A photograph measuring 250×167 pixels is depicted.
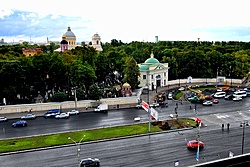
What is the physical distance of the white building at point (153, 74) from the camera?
4509 cm

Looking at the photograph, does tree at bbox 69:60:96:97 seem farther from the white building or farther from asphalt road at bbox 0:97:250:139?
the white building

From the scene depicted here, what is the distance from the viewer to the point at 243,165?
2695 mm

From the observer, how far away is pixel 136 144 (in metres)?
21.1

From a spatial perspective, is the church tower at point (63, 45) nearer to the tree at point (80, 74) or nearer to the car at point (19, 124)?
the tree at point (80, 74)

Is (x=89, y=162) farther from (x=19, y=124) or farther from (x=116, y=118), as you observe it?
(x=19, y=124)

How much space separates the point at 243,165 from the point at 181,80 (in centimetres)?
4831

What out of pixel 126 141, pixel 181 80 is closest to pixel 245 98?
pixel 181 80

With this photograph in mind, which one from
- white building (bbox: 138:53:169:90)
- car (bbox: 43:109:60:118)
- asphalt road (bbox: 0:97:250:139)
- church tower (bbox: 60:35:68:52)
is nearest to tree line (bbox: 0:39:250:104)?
car (bbox: 43:109:60:118)

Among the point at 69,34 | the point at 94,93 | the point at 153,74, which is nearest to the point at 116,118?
the point at 94,93

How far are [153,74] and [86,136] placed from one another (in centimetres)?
2448

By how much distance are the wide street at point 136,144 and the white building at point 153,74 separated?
14.9 m

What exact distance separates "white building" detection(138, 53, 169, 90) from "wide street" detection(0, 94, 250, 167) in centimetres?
1489

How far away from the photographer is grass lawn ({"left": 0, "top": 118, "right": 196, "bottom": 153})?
838 inches

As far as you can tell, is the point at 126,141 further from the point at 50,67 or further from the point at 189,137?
the point at 50,67
